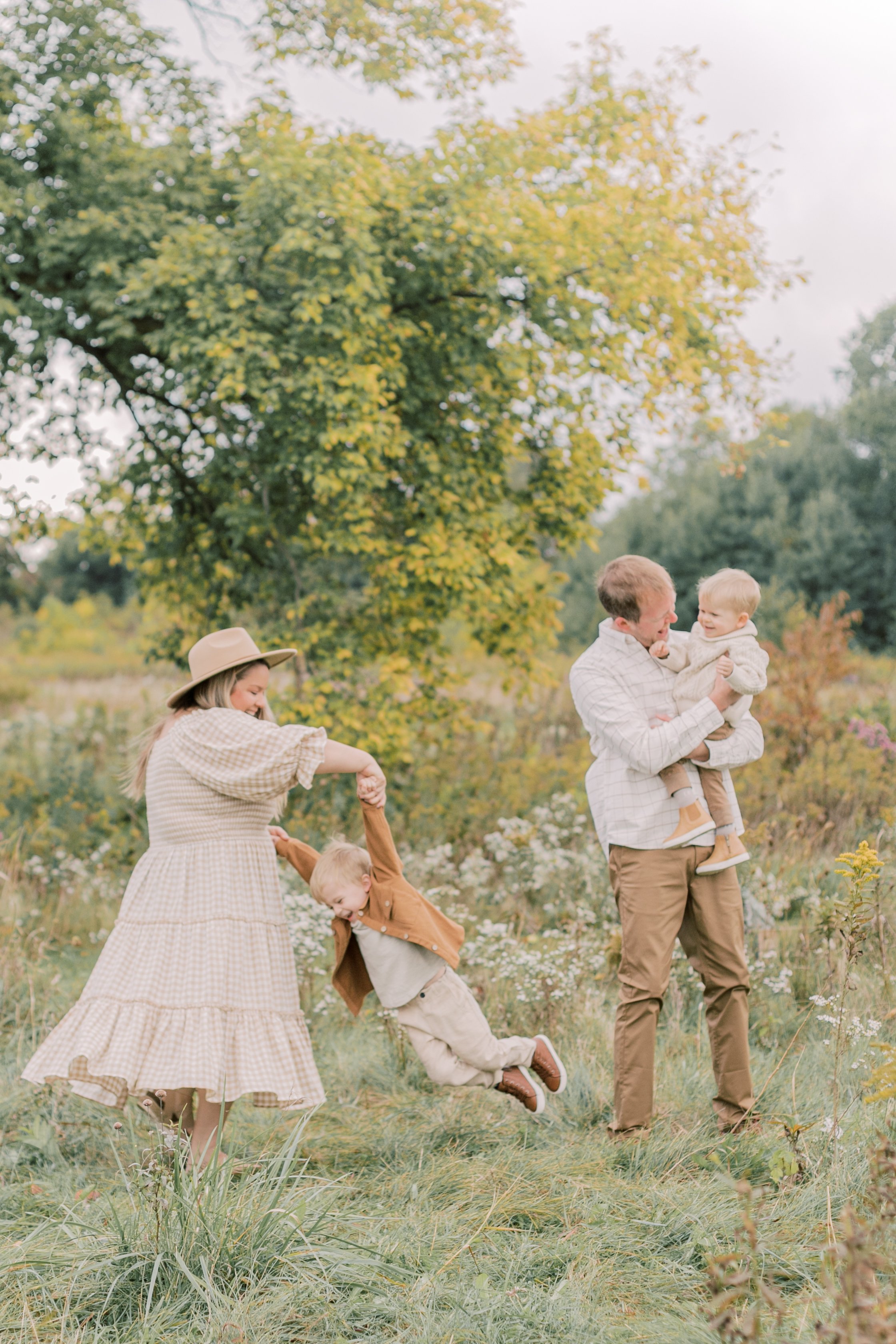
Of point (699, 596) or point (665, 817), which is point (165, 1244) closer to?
point (665, 817)

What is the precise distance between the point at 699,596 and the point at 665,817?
66 cm

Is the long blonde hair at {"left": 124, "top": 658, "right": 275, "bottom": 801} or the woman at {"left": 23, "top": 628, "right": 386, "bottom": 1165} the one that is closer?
the woman at {"left": 23, "top": 628, "right": 386, "bottom": 1165}

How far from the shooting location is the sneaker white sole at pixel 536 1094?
3213mm

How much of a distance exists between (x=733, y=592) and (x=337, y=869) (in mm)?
1391

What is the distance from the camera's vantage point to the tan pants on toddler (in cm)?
307

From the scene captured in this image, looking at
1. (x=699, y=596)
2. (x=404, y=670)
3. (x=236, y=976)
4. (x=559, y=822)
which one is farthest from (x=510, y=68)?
(x=236, y=976)

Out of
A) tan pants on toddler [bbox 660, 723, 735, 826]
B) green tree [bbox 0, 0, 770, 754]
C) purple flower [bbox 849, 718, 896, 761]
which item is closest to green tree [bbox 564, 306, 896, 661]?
purple flower [bbox 849, 718, 896, 761]

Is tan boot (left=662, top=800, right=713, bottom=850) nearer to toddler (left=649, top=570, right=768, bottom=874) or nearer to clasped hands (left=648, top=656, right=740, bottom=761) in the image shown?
toddler (left=649, top=570, right=768, bottom=874)

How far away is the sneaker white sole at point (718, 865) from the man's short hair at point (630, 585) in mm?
734

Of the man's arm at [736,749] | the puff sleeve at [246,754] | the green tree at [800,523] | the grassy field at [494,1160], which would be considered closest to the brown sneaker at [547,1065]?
the grassy field at [494,1160]

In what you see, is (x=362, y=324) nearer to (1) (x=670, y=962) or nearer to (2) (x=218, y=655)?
(2) (x=218, y=655)

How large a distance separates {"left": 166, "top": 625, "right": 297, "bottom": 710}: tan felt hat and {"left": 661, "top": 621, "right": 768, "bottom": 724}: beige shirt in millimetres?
1214

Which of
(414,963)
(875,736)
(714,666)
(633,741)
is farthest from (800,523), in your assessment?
(414,963)

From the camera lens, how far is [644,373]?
6320 millimetres
